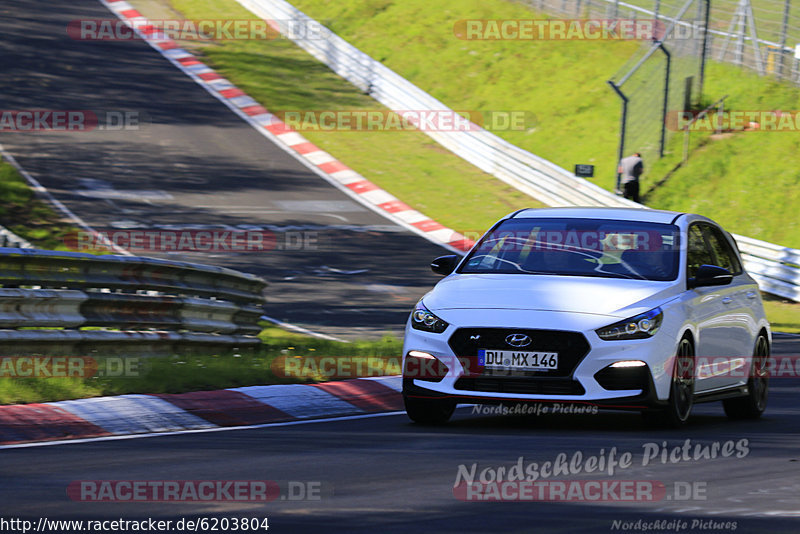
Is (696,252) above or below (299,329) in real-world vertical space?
above

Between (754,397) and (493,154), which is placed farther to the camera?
(493,154)

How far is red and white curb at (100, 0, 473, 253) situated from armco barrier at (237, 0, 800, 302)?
3225mm

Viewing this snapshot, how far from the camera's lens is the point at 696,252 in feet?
32.0

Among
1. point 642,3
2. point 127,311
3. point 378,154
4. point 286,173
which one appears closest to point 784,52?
point 642,3

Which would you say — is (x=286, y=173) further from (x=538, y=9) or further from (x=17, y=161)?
(x=538, y=9)

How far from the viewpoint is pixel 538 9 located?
39.9 m

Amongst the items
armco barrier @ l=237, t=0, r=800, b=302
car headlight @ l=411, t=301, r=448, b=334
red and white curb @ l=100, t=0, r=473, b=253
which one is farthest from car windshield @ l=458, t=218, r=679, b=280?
armco barrier @ l=237, t=0, r=800, b=302

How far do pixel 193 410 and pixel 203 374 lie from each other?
3.51ft

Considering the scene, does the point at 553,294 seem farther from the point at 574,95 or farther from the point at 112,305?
the point at 574,95

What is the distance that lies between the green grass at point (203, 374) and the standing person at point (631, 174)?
1490cm

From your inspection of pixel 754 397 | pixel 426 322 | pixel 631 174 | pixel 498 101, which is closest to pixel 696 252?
pixel 754 397

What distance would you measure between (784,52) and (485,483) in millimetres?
27993

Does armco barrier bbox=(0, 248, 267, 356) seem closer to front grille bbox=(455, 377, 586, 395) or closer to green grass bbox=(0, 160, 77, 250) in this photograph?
front grille bbox=(455, 377, 586, 395)

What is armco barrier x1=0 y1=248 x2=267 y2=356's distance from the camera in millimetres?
9328
